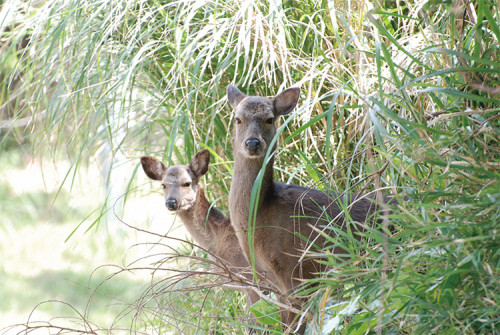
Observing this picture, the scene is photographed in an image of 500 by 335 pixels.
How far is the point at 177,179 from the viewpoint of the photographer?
3.58 metres

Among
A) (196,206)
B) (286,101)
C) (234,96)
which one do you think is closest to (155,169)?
(196,206)

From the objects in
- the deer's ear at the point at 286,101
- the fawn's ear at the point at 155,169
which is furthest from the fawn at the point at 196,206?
the deer's ear at the point at 286,101

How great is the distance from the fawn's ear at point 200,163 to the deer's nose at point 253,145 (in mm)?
555

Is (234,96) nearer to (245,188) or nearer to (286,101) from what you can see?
(286,101)

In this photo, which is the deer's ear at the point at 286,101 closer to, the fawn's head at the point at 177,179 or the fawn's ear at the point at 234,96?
the fawn's ear at the point at 234,96

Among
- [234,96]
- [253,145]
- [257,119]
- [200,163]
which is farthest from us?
[200,163]

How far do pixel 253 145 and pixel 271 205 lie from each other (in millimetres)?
282

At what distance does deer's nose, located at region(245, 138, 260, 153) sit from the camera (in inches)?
111

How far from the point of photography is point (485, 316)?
148 centimetres

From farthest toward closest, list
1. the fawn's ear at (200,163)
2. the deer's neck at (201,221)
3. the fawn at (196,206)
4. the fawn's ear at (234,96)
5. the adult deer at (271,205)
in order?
1. the deer's neck at (201,221)
2. the fawn at (196,206)
3. the fawn's ear at (200,163)
4. the fawn's ear at (234,96)
5. the adult deer at (271,205)

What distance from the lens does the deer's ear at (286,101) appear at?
2.87 meters

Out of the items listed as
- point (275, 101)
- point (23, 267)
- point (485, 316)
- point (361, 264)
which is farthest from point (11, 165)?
point (485, 316)

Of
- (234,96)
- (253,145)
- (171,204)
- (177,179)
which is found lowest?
(171,204)

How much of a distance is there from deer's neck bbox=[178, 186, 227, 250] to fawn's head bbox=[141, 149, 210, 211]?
0.14 feet
